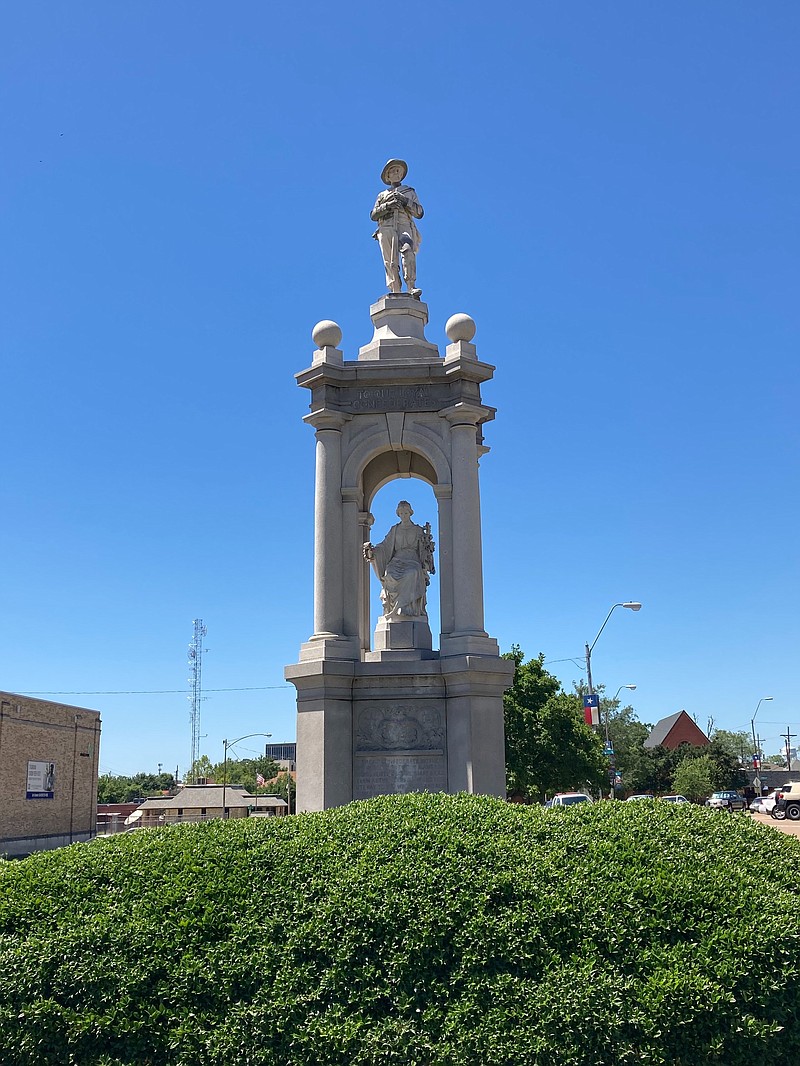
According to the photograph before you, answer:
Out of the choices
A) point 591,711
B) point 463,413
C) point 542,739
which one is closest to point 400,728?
point 463,413

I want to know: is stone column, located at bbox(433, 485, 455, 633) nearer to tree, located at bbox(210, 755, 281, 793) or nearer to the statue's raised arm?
the statue's raised arm

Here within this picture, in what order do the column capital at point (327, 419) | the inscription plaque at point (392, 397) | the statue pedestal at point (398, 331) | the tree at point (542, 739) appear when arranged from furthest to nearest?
the tree at point (542, 739) < the statue pedestal at point (398, 331) < the inscription plaque at point (392, 397) < the column capital at point (327, 419)

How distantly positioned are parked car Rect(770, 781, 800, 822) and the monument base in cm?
4679

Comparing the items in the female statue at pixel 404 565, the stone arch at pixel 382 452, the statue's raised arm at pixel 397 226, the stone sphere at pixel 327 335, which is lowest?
the female statue at pixel 404 565

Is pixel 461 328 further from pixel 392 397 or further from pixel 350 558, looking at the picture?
pixel 350 558

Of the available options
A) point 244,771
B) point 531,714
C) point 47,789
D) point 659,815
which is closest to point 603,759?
point 531,714

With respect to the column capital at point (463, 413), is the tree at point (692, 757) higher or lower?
lower

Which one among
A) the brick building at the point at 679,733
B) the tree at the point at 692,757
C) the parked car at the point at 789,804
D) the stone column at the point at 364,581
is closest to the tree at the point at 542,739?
the parked car at the point at 789,804

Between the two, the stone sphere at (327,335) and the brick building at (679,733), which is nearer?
the stone sphere at (327,335)

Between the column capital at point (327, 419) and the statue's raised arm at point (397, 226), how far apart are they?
290cm

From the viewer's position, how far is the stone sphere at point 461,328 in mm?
15195

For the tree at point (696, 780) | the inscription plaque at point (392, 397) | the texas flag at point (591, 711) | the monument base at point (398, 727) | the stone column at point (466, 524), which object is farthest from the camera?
the tree at point (696, 780)

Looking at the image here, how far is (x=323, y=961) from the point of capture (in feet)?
22.0

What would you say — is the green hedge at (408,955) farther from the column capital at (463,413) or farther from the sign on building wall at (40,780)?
the sign on building wall at (40,780)
